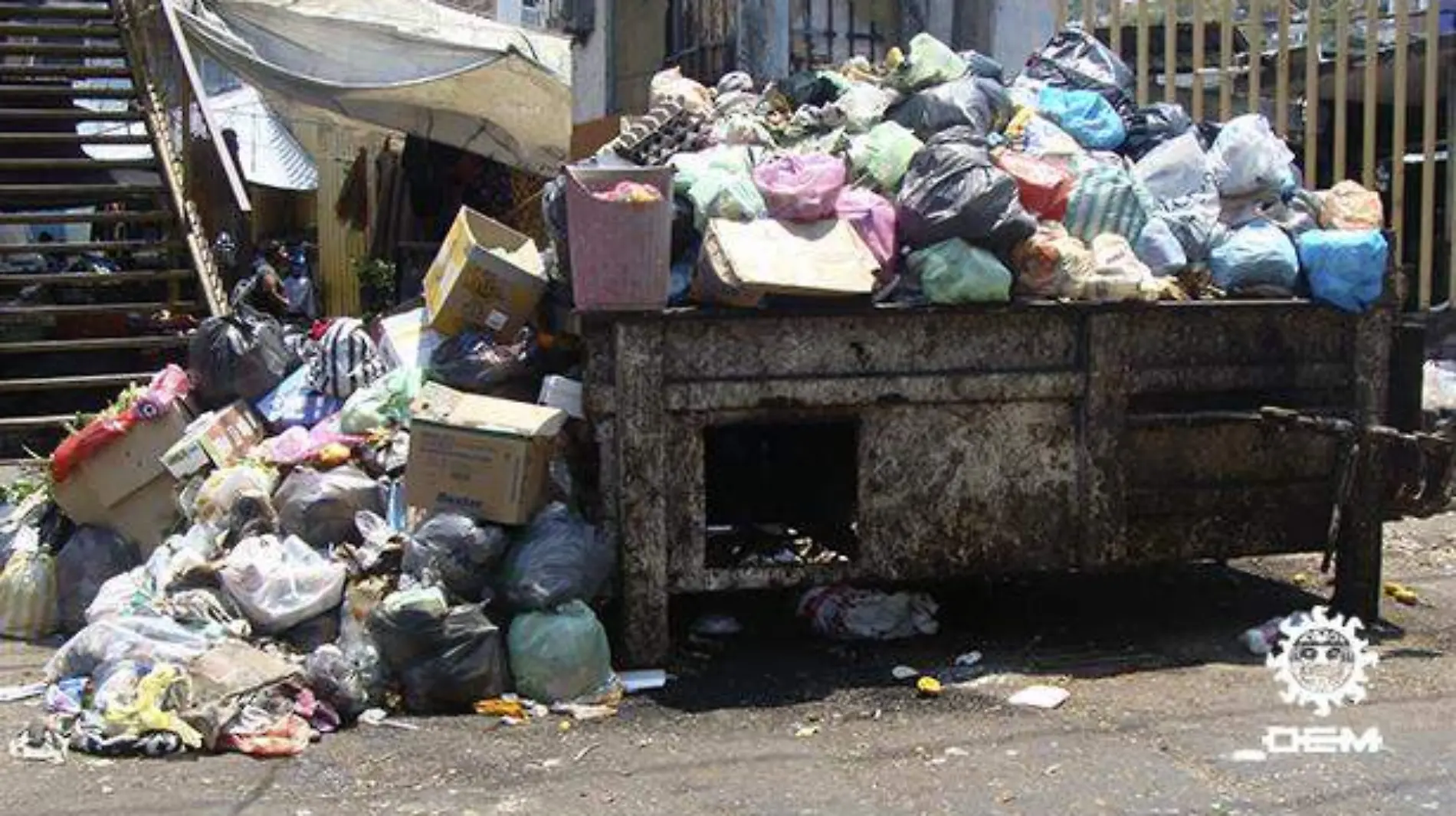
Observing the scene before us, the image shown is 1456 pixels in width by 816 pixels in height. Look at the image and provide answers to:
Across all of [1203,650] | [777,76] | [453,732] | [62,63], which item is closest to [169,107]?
[62,63]

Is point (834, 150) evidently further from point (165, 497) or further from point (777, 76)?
point (777, 76)

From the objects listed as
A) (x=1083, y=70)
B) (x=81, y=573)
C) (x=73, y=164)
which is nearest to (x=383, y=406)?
(x=81, y=573)

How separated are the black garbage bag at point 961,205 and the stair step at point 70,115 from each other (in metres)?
7.78

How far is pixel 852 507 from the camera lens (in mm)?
5684

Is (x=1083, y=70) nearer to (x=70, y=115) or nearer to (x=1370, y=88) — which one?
(x=1370, y=88)

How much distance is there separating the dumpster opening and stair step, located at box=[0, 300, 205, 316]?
193 inches

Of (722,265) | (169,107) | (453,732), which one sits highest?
(169,107)

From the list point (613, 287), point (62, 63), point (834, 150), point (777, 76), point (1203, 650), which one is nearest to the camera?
point (613, 287)

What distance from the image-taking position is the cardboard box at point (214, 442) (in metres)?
5.42

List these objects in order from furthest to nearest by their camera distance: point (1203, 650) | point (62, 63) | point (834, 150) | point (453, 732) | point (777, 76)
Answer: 1. point (62, 63)
2. point (777, 76)
3. point (834, 150)
4. point (1203, 650)
5. point (453, 732)

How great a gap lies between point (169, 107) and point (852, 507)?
24.3 feet

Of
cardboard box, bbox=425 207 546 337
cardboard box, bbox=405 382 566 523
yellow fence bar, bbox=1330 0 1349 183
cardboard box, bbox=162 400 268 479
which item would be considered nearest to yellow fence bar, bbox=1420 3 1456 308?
yellow fence bar, bbox=1330 0 1349 183

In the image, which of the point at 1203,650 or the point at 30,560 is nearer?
the point at 1203,650

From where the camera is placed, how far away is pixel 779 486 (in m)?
6.12
